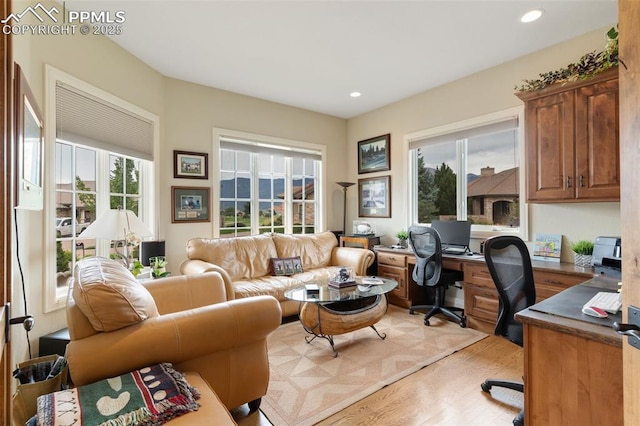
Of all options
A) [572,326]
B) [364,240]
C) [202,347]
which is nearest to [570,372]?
[572,326]

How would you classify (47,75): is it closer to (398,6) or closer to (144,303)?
(144,303)

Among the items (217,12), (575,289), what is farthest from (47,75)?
(575,289)

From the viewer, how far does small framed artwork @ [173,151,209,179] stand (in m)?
3.73

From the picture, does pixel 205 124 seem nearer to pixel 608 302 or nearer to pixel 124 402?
pixel 124 402

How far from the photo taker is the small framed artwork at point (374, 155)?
15.4 ft

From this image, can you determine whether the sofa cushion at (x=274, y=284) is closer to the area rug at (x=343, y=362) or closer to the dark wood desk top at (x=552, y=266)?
the area rug at (x=343, y=362)

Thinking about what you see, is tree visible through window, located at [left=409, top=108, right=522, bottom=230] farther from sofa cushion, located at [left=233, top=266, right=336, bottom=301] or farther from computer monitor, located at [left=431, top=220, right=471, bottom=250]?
sofa cushion, located at [left=233, top=266, right=336, bottom=301]

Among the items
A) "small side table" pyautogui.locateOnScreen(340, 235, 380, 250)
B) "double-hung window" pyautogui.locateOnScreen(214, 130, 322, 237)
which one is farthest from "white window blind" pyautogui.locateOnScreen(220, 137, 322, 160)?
"small side table" pyautogui.locateOnScreen(340, 235, 380, 250)

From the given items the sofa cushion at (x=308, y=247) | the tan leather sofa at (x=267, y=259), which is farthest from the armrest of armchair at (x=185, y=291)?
the sofa cushion at (x=308, y=247)

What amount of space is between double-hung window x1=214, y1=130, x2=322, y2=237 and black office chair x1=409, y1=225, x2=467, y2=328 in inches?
81.2

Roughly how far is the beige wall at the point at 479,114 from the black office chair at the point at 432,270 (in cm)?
71

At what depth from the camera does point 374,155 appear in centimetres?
492

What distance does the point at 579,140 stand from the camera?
2.56m

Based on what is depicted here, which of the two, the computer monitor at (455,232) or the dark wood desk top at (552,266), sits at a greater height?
the computer monitor at (455,232)
